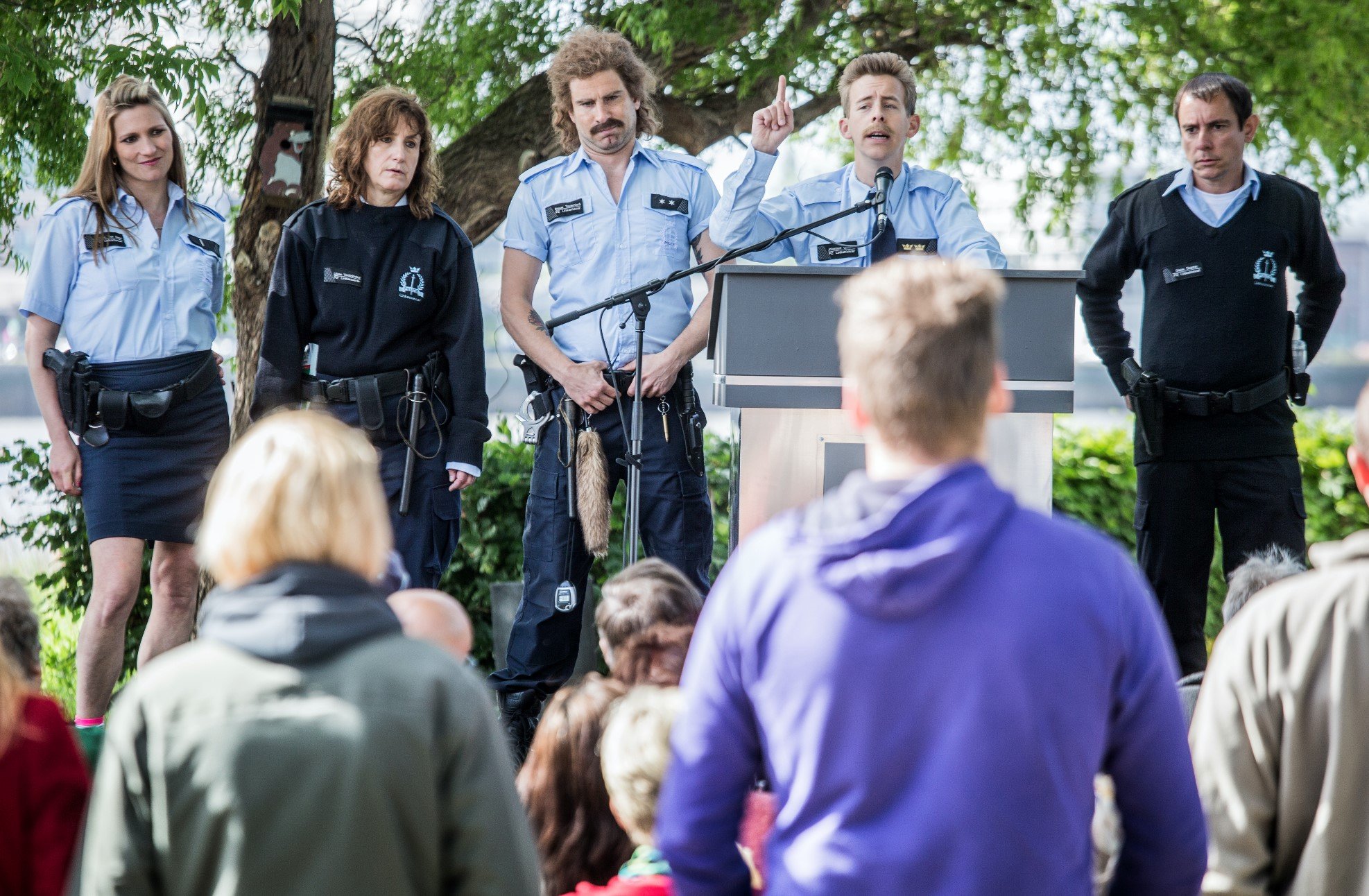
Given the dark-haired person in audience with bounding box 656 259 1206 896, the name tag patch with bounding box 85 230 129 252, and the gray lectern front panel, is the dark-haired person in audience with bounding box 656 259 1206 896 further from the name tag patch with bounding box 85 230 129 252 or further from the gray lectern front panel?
the name tag patch with bounding box 85 230 129 252

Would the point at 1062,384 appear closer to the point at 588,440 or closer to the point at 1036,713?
the point at 588,440

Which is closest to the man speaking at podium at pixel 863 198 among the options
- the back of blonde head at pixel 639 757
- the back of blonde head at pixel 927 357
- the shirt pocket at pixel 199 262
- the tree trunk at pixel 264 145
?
the shirt pocket at pixel 199 262

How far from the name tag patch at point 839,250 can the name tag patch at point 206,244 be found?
194cm

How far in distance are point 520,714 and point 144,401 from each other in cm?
149

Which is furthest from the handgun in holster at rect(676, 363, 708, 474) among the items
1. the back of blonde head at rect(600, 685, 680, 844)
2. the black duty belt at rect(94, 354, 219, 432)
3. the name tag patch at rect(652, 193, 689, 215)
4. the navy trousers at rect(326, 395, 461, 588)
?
the back of blonde head at rect(600, 685, 680, 844)

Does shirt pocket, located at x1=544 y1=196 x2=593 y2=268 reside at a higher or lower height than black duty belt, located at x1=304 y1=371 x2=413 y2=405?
higher

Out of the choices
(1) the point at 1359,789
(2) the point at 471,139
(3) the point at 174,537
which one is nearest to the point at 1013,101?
(2) the point at 471,139

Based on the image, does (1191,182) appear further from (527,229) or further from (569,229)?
(527,229)

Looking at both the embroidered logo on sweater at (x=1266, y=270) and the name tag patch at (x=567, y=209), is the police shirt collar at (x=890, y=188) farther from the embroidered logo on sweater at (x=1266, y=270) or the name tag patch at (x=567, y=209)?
the embroidered logo on sweater at (x=1266, y=270)

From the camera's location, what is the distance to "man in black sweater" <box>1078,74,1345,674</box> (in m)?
4.44

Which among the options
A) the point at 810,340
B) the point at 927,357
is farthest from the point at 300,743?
the point at 810,340

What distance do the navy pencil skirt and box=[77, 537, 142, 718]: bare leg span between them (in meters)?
0.08

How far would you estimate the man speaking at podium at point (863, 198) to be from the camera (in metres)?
4.18

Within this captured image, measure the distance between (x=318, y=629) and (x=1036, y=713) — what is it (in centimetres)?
86
